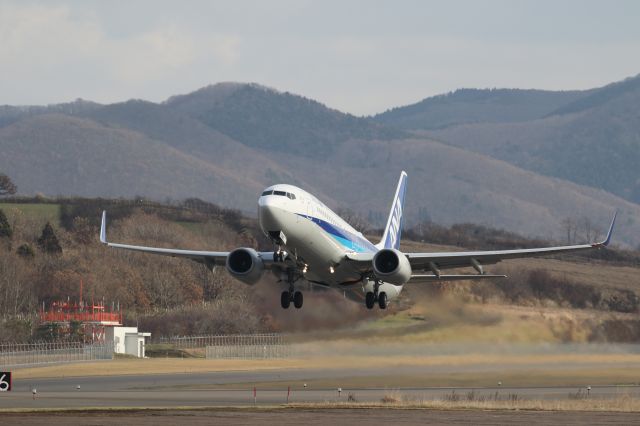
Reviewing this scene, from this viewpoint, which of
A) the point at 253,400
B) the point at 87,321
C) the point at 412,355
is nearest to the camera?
the point at 253,400

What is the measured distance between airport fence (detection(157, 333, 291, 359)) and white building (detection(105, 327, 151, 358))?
19.8 feet

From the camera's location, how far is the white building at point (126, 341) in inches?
4557

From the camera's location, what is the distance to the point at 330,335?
3135 inches

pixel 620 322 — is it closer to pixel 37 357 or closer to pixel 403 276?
pixel 403 276

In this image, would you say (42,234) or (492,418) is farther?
(42,234)

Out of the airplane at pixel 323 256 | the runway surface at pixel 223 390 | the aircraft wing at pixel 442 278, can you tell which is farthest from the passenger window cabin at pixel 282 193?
the runway surface at pixel 223 390

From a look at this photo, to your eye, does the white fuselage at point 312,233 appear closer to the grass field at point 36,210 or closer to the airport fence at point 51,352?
the airport fence at point 51,352

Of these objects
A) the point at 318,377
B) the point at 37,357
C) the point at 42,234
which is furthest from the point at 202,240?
the point at 318,377

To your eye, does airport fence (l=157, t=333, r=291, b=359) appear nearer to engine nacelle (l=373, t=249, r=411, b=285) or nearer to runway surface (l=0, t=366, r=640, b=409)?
runway surface (l=0, t=366, r=640, b=409)

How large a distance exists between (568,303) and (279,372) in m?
22.3

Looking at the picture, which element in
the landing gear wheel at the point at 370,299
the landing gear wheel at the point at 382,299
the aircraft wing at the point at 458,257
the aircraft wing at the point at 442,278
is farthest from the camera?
the aircraft wing at the point at 442,278

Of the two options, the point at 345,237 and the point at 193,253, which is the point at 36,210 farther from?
the point at 345,237

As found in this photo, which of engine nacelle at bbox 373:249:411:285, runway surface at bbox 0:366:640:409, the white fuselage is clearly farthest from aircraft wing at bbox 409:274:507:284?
runway surface at bbox 0:366:640:409

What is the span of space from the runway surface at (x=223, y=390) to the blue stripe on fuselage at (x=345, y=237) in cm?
1201
